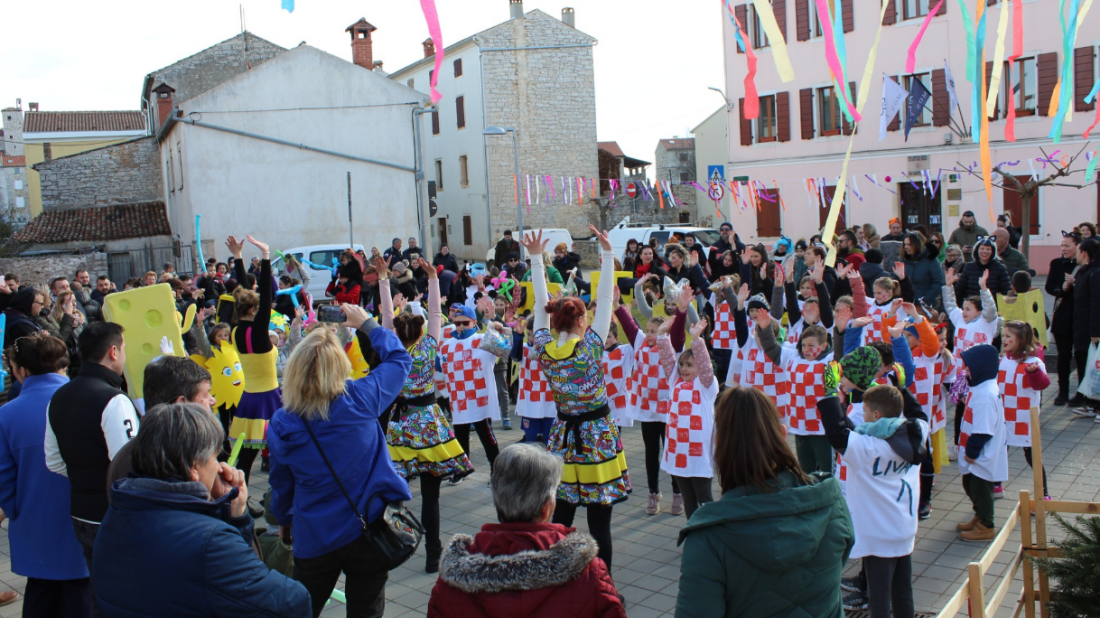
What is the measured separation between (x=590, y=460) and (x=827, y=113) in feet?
82.0

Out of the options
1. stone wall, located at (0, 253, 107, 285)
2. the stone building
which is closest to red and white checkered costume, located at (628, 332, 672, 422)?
stone wall, located at (0, 253, 107, 285)

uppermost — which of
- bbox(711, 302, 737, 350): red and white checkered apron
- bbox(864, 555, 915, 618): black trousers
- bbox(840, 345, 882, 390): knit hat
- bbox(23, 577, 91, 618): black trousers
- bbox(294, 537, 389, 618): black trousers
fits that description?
bbox(840, 345, 882, 390): knit hat

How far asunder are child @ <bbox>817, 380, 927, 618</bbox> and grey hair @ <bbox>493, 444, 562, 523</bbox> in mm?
1688

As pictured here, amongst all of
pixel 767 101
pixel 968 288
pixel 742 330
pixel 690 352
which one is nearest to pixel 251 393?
pixel 690 352

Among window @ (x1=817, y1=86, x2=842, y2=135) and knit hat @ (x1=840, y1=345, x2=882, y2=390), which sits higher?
window @ (x1=817, y1=86, x2=842, y2=135)

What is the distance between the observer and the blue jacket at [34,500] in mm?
3928

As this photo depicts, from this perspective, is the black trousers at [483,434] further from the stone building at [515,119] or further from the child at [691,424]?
the stone building at [515,119]

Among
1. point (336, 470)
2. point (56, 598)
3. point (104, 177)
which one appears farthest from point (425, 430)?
point (104, 177)

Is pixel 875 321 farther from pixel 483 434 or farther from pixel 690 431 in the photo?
pixel 483 434

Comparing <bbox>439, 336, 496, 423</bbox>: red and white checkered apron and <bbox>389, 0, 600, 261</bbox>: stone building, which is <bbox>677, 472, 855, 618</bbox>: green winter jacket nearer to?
<bbox>439, 336, 496, 423</bbox>: red and white checkered apron

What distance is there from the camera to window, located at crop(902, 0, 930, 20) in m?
24.4

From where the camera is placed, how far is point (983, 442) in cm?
539

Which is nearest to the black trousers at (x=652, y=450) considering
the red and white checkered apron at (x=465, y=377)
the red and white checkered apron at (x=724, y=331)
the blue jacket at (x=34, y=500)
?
the red and white checkered apron at (x=465, y=377)

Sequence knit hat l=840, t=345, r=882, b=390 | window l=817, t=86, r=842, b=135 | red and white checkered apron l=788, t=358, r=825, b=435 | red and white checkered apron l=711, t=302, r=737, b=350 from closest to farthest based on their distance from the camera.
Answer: knit hat l=840, t=345, r=882, b=390 → red and white checkered apron l=788, t=358, r=825, b=435 → red and white checkered apron l=711, t=302, r=737, b=350 → window l=817, t=86, r=842, b=135
